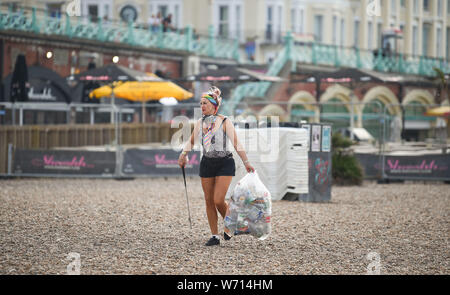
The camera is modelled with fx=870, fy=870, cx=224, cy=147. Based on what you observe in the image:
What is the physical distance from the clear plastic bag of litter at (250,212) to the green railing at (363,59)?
95.6 ft

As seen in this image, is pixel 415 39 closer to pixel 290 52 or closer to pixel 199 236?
pixel 290 52

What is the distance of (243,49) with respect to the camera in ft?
155

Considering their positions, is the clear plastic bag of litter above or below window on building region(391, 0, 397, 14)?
below

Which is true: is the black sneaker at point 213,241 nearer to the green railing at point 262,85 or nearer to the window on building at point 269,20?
the green railing at point 262,85

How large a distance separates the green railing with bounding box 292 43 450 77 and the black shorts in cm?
2900

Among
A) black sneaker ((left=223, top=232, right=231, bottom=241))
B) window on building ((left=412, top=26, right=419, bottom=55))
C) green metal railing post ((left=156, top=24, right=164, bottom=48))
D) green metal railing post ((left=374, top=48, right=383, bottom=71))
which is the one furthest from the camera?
window on building ((left=412, top=26, right=419, bottom=55))

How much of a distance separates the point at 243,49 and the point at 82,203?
32111mm

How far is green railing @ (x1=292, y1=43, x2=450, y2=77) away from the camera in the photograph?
4050 cm

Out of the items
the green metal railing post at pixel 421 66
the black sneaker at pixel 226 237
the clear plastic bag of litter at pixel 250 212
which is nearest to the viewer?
the clear plastic bag of litter at pixel 250 212

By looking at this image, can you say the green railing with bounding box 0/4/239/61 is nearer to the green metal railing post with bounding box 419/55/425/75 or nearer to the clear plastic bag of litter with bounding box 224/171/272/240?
the green metal railing post with bounding box 419/55/425/75

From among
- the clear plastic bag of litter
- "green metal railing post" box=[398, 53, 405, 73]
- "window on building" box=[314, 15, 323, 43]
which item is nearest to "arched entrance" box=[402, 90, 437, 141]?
"green metal railing post" box=[398, 53, 405, 73]

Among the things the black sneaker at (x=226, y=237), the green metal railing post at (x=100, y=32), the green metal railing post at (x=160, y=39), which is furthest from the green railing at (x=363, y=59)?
the black sneaker at (x=226, y=237)

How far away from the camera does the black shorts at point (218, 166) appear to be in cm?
1062
